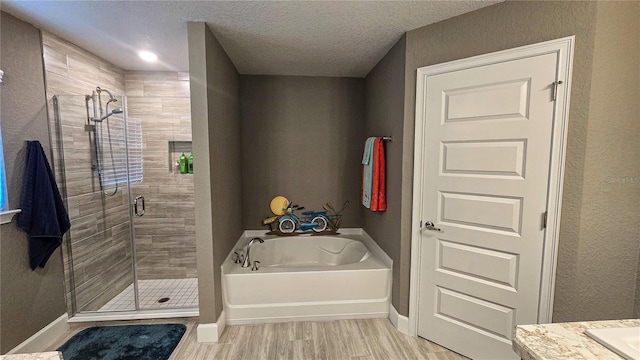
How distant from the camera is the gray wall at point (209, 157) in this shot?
192 centimetres

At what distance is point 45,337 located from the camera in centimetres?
202

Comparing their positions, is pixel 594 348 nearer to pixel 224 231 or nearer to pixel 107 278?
pixel 224 231

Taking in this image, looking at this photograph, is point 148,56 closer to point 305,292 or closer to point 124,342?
point 124,342

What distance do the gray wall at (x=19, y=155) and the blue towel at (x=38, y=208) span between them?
38 millimetres

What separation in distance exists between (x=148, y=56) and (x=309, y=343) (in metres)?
3.01

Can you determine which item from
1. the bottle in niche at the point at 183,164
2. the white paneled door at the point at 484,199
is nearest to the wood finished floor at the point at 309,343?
the white paneled door at the point at 484,199

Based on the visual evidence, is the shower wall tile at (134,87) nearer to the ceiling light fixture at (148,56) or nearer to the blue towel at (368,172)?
the ceiling light fixture at (148,56)

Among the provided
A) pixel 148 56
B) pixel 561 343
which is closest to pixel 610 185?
pixel 561 343

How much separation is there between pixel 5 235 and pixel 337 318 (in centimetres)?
249

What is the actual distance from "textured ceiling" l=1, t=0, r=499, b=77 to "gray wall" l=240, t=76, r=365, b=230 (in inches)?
24.4

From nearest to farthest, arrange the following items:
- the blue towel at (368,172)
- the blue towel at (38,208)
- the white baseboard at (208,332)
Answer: the blue towel at (38,208)
the white baseboard at (208,332)
the blue towel at (368,172)

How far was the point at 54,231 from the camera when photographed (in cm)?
195

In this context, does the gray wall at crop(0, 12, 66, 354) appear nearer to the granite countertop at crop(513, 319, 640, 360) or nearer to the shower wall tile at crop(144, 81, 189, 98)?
the shower wall tile at crop(144, 81, 189, 98)

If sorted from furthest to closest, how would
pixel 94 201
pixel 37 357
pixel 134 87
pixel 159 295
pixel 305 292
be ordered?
pixel 134 87
pixel 159 295
pixel 94 201
pixel 305 292
pixel 37 357
